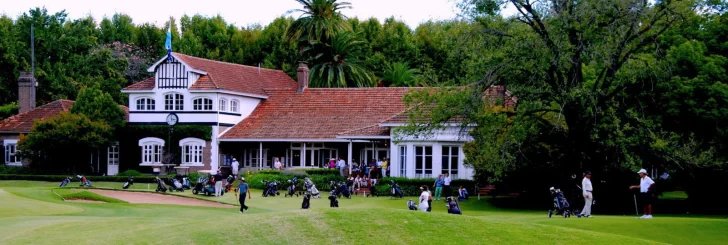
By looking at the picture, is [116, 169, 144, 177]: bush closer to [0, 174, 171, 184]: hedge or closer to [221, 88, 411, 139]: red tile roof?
[0, 174, 171, 184]: hedge

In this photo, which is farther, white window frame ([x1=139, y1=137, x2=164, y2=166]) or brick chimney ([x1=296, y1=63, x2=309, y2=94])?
brick chimney ([x1=296, y1=63, x2=309, y2=94])

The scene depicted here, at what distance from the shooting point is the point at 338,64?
243ft

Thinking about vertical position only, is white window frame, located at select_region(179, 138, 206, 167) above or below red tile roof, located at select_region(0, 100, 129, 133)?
below

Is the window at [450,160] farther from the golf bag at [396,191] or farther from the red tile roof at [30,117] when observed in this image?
the red tile roof at [30,117]

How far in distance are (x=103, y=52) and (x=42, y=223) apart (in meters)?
51.7

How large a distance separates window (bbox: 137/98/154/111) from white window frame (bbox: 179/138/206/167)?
3.33 meters

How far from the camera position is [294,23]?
2963 inches

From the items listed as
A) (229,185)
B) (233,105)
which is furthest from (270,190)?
(233,105)

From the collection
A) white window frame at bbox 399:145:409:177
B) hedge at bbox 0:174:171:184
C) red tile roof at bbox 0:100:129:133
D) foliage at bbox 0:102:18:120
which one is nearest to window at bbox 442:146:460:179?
white window frame at bbox 399:145:409:177

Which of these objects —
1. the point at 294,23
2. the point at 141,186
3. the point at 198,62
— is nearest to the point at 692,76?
the point at 141,186

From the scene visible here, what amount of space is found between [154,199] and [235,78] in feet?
70.6

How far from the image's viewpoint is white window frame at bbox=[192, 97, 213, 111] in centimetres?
6144

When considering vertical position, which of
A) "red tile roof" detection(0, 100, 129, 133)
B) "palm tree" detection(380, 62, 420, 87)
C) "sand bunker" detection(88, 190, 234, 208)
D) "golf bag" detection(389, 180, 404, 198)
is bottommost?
"sand bunker" detection(88, 190, 234, 208)

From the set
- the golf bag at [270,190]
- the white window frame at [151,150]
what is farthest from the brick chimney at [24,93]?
the golf bag at [270,190]
